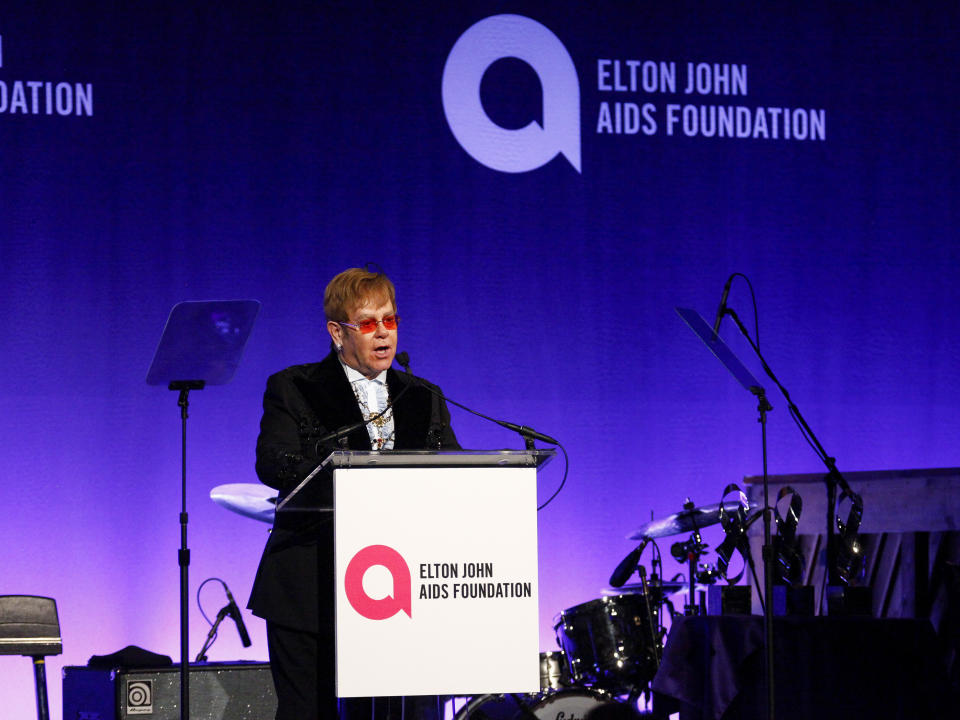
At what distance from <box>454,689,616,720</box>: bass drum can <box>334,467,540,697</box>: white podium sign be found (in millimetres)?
1955

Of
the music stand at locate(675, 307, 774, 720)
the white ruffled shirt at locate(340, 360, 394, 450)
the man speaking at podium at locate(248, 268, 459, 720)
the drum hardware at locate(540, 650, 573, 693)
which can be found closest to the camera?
the man speaking at podium at locate(248, 268, 459, 720)

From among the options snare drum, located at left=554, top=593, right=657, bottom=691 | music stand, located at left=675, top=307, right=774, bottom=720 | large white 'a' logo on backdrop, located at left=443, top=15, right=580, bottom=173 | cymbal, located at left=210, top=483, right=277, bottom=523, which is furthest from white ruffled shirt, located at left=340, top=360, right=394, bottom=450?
large white 'a' logo on backdrop, located at left=443, top=15, right=580, bottom=173

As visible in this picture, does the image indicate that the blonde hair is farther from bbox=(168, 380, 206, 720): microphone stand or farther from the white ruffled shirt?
bbox=(168, 380, 206, 720): microphone stand

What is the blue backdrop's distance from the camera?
5.60m

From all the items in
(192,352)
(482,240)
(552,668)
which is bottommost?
(552,668)

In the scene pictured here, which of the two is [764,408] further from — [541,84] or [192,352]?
[541,84]

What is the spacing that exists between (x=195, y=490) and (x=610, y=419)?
199cm

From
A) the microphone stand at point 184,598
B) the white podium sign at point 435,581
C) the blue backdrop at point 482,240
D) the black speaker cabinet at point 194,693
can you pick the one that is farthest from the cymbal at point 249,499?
the white podium sign at point 435,581

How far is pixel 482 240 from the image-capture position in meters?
6.07

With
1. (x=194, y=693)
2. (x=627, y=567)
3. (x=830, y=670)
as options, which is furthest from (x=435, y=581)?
(x=627, y=567)

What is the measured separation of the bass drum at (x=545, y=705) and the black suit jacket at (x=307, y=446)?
1817 mm

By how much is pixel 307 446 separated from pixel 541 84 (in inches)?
146

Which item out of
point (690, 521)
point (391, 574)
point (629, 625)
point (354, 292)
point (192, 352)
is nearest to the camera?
point (391, 574)

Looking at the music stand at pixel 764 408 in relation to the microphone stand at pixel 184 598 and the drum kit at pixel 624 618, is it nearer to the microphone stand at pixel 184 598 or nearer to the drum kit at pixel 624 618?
the drum kit at pixel 624 618
